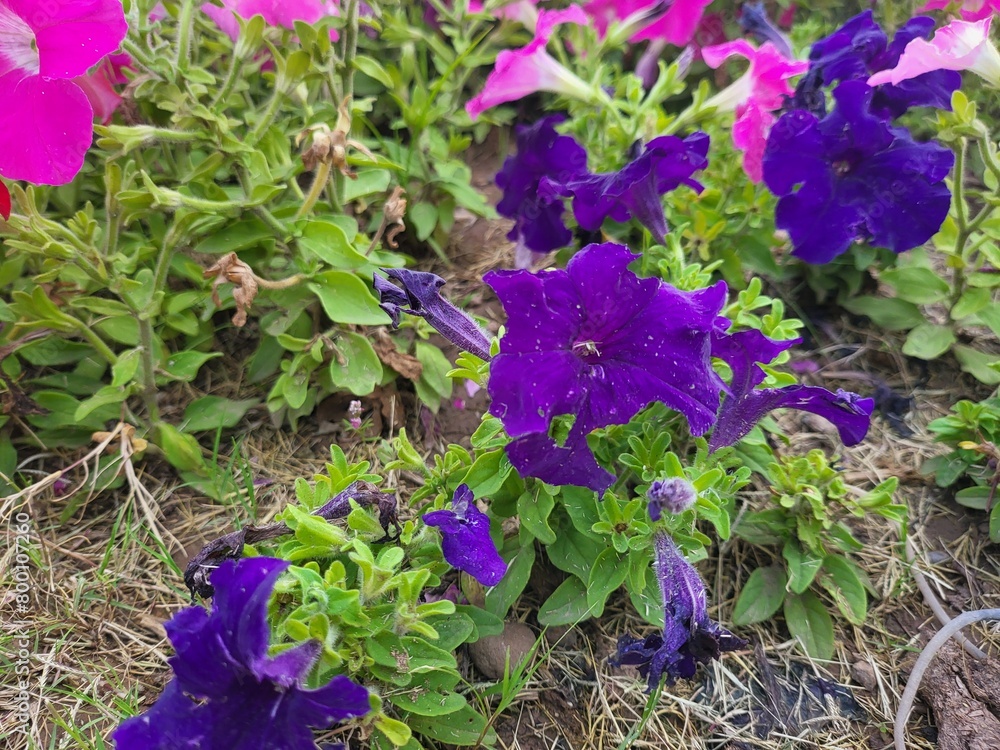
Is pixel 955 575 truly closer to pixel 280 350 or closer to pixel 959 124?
pixel 959 124

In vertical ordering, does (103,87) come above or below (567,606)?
above

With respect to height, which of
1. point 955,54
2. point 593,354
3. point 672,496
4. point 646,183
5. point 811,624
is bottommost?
point 811,624

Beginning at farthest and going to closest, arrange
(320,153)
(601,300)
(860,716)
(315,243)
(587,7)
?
(587,7), (315,243), (320,153), (860,716), (601,300)

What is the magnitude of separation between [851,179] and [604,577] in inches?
50.5

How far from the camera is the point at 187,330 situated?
1818 millimetres

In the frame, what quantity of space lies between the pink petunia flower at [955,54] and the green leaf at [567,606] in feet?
4.47

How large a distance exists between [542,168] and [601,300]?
0.86m

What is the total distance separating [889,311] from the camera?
6.90 feet

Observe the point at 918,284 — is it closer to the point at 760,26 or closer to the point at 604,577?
the point at 760,26

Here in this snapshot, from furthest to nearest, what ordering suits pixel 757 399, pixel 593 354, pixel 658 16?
1. pixel 658 16
2. pixel 757 399
3. pixel 593 354

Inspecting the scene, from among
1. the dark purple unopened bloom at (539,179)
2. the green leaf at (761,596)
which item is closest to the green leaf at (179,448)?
the dark purple unopened bloom at (539,179)

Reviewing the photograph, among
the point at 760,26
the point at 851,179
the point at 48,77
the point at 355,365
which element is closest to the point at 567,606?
the point at 355,365

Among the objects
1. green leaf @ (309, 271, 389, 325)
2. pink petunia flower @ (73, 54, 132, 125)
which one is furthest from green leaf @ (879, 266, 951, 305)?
pink petunia flower @ (73, 54, 132, 125)

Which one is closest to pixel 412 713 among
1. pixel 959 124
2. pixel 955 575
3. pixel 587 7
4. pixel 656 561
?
pixel 656 561
